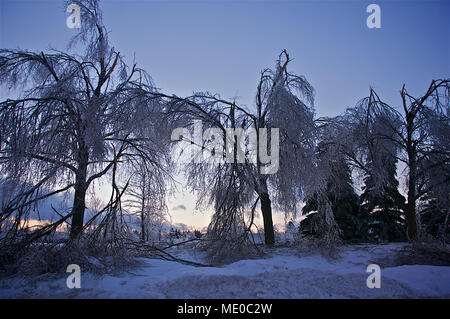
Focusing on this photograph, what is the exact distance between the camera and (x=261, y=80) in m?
8.24

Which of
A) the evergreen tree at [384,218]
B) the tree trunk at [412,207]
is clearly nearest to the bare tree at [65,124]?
the tree trunk at [412,207]

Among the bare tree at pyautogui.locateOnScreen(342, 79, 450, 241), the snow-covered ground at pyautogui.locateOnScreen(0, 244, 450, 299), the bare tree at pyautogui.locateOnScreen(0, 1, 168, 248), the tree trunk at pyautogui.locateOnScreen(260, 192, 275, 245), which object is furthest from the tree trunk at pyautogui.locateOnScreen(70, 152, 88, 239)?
the bare tree at pyautogui.locateOnScreen(342, 79, 450, 241)

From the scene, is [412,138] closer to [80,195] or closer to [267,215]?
[267,215]

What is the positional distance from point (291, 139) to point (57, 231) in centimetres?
604

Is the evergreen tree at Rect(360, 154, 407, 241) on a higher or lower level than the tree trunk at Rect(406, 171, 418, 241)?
lower

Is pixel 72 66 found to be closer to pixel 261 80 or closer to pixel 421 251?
pixel 261 80

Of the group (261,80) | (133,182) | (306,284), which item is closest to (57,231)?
(133,182)

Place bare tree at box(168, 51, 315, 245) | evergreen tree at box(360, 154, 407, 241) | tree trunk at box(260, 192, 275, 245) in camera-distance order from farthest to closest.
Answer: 1. evergreen tree at box(360, 154, 407, 241)
2. tree trunk at box(260, 192, 275, 245)
3. bare tree at box(168, 51, 315, 245)

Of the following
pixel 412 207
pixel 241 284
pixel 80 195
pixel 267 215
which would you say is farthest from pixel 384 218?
pixel 80 195

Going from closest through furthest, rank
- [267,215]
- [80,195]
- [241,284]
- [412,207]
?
1. [241,284]
2. [80,195]
3. [412,207]
4. [267,215]

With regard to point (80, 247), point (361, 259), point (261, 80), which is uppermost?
point (261, 80)

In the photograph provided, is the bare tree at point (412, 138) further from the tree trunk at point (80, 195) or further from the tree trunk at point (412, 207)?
the tree trunk at point (80, 195)

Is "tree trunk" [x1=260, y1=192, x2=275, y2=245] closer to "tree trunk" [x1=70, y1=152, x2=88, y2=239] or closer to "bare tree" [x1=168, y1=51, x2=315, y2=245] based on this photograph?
"bare tree" [x1=168, y1=51, x2=315, y2=245]
